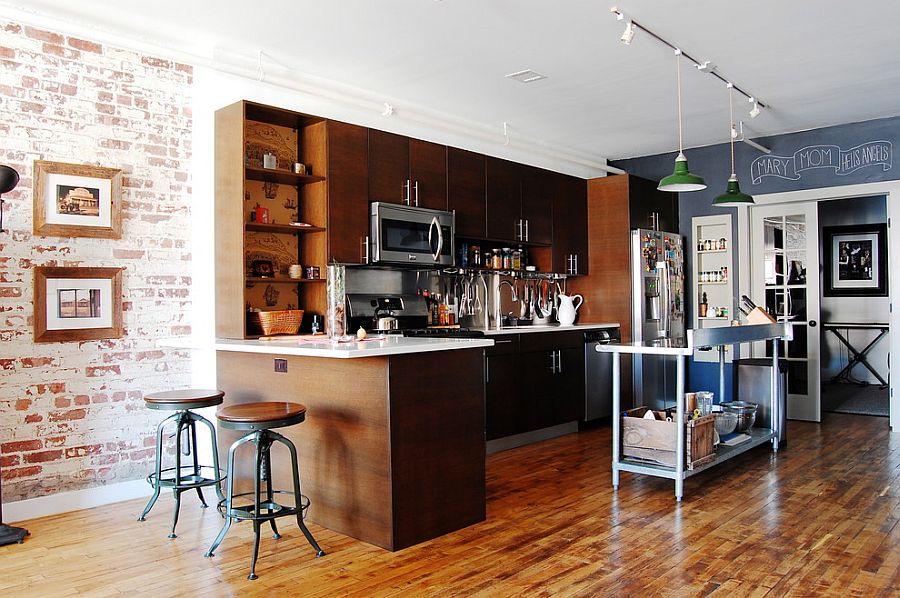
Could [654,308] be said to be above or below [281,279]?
below

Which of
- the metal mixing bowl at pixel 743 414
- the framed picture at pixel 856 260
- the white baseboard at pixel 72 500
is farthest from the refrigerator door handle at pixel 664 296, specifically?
the white baseboard at pixel 72 500

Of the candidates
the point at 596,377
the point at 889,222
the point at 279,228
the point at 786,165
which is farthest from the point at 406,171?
the point at 889,222

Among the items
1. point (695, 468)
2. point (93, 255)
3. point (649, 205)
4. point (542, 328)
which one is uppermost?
point (649, 205)

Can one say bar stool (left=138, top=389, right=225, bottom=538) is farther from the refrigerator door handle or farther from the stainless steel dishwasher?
the refrigerator door handle

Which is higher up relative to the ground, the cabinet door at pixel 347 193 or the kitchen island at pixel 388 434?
the cabinet door at pixel 347 193

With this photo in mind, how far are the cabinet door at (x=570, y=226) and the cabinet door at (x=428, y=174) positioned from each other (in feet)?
5.33

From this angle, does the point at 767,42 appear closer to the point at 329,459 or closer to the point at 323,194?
the point at 323,194

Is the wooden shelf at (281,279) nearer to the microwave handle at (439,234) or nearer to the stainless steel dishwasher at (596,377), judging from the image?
the microwave handle at (439,234)

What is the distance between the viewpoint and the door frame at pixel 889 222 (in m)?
6.55

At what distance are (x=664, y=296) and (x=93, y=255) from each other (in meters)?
5.32

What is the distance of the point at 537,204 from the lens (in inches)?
267

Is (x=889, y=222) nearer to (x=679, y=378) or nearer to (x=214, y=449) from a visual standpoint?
(x=679, y=378)

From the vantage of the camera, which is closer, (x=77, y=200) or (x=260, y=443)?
(x=260, y=443)

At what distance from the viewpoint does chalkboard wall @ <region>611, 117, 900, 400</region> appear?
6727 millimetres
